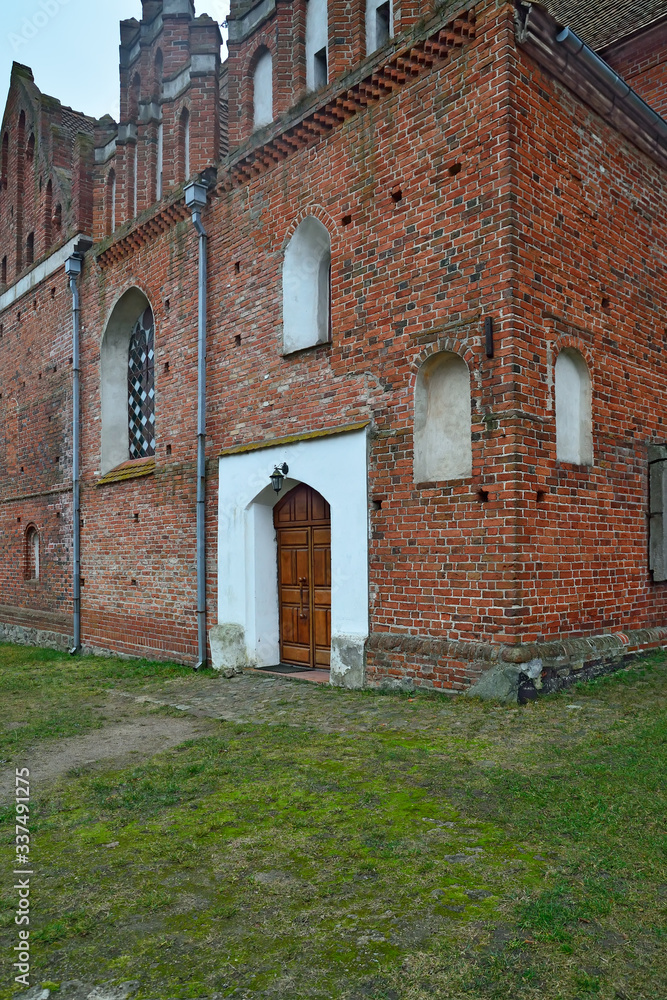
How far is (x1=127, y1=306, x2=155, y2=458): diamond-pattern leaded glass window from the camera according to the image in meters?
12.6

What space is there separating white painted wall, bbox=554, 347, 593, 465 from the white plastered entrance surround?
6.50 feet

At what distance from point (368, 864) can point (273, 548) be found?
6.43 m

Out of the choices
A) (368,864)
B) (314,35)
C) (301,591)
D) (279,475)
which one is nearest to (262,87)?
(314,35)

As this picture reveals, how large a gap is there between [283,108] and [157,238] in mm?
3070

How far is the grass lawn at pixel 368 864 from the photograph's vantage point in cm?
263

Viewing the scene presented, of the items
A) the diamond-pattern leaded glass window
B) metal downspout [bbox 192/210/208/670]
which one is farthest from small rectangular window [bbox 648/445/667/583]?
the diamond-pattern leaded glass window

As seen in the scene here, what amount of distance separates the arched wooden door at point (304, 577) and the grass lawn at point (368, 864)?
314 centimetres

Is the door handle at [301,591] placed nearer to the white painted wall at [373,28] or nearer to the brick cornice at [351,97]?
the brick cornice at [351,97]

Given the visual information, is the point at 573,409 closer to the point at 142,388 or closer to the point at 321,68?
the point at 321,68

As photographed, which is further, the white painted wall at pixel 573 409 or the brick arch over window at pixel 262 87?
the brick arch over window at pixel 262 87

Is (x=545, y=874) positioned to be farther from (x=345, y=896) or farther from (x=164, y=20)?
(x=164, y=20)

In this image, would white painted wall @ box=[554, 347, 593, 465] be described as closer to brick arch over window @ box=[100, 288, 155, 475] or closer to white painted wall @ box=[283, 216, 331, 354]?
white painted wall @ box=[283, 216, 331, 354]

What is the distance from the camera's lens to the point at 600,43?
11.5 meters

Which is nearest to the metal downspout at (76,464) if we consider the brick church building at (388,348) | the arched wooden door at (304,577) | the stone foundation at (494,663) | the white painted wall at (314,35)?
the brick church building at (388,348)
